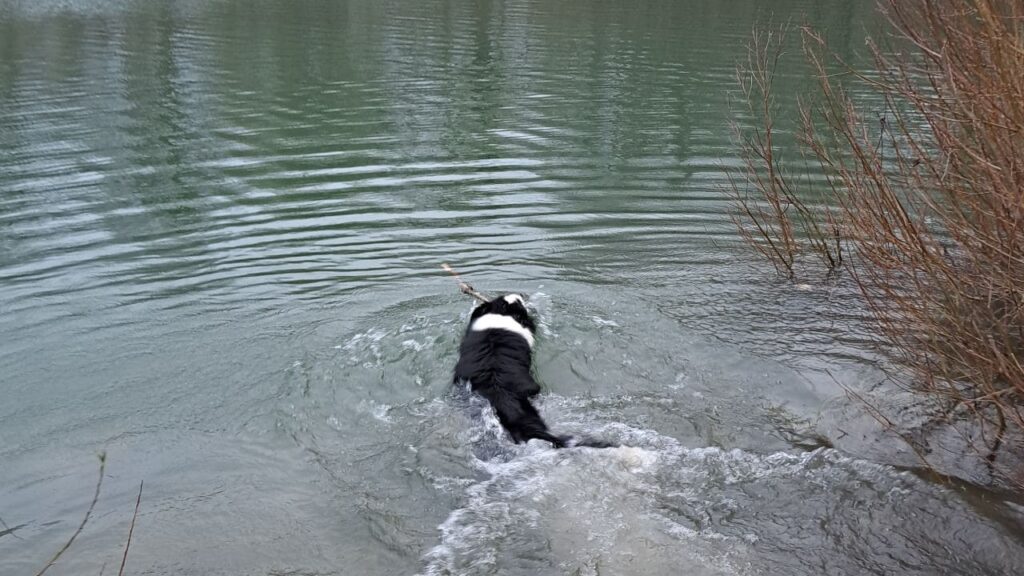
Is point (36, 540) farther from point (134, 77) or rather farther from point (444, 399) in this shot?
point (134, 77)

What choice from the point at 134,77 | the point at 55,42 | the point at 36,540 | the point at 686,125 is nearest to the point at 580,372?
the point at 36,540

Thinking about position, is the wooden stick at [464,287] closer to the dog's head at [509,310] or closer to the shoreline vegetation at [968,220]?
the dog's head at [509,310]

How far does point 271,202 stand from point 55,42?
1750 cm

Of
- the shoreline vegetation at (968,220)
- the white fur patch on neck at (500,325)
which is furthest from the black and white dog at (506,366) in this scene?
the shoreline vegetation at (968,220)

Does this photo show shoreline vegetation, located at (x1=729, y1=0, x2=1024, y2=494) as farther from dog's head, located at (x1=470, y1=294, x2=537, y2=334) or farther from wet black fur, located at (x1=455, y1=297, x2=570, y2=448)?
dog's head, located at (x1=470, y1=294, x2=537, y2=334)

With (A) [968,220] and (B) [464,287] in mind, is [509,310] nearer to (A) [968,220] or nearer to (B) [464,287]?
(B) [464,287]

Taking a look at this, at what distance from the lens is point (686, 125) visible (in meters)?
15.7

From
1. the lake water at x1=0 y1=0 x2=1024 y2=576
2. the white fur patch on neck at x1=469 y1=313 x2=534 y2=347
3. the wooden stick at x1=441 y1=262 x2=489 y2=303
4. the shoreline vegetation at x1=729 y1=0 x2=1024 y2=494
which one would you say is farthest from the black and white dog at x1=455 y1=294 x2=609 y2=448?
the shoreline vegetation at x1=729 y1=0 x2=1024 y2=494

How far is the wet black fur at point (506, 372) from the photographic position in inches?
236

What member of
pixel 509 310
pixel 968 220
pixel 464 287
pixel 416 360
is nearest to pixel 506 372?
pixel 509 310

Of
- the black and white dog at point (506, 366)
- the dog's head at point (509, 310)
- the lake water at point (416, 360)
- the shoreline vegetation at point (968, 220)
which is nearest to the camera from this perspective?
the shoreline vegetation at point (968, 220)

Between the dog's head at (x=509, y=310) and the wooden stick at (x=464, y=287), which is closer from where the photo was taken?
the dog's head at (x=509, y=310)

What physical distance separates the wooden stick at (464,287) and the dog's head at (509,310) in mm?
265

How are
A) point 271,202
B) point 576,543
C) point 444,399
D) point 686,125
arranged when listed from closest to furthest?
point 576,543 → point 444,399 → point 271,202 → point 686,125
